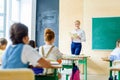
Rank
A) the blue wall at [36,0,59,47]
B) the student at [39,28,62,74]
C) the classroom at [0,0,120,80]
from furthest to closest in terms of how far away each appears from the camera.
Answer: the blue wall at [36,0,59,47]
the classroom at [0,0,120,80]
the student at [39,28,62,74]

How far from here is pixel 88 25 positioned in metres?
9.53

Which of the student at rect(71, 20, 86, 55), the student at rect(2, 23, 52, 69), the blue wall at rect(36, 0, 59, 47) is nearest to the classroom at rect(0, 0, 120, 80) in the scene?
the blue wall at rect(36, 0, 59, 47)

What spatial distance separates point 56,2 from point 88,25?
1.61 meters

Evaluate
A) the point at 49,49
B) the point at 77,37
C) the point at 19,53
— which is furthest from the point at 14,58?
the point at 77,37

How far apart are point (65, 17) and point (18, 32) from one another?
7330 mm

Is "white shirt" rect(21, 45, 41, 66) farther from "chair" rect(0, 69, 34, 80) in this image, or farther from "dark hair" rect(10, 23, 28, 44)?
"chair" rect(0, 69, 34, 80)

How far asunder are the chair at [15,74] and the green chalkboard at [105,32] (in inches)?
299

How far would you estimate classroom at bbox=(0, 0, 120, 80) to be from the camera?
9112mm

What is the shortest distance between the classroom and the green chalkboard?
0.07 m

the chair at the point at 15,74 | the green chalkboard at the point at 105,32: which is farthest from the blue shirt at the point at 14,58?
the green chalkboard at the point at 105,32

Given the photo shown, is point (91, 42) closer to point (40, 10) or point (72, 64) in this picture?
point (40, 10)

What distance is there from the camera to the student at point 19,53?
8.46ft

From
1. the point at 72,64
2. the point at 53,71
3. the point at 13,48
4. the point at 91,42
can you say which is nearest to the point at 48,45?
the point at 53,71

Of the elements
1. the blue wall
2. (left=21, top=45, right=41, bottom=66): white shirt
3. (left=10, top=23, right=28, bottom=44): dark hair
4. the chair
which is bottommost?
the chair
